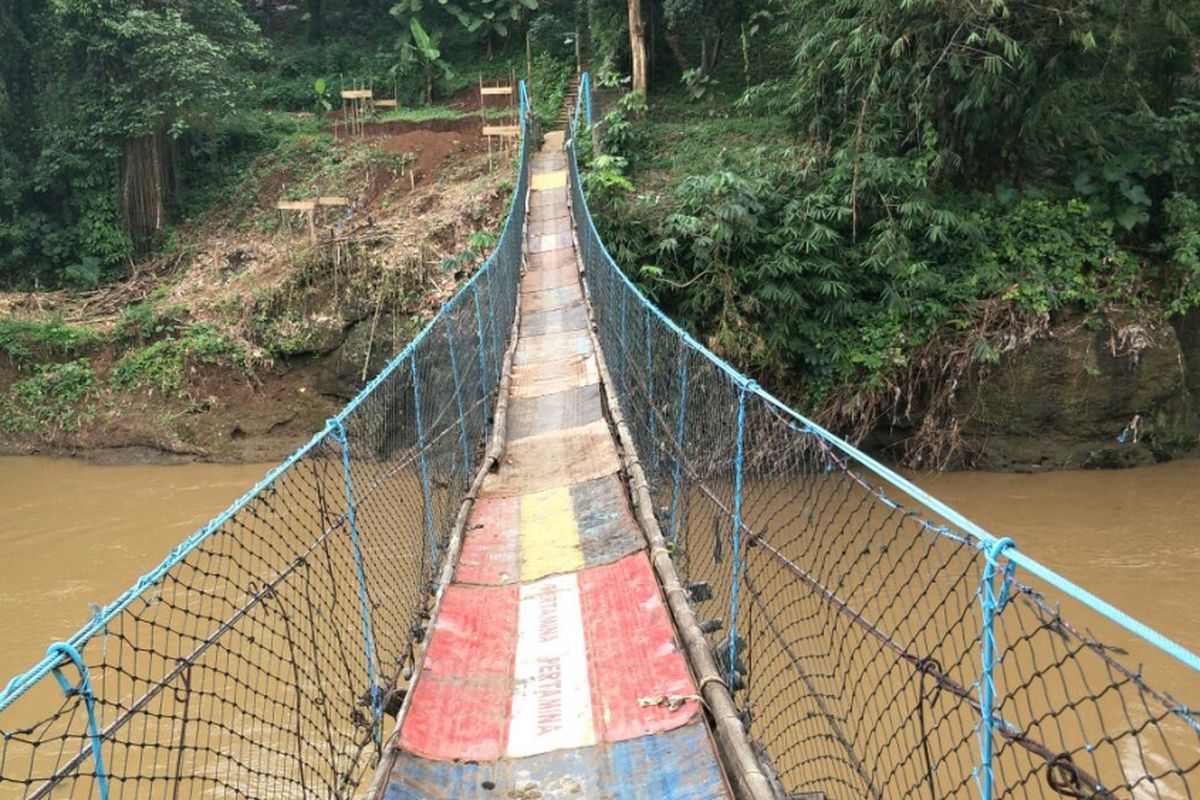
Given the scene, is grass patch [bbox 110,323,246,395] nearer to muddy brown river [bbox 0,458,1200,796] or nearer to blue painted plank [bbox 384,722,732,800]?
muddy brown river [bbox 0,458,1200,796]

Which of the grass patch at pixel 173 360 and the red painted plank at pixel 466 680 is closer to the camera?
the red painted plank at pixel 466 680

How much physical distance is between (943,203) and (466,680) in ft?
21.5

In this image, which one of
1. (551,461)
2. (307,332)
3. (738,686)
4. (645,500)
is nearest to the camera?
(738,686)

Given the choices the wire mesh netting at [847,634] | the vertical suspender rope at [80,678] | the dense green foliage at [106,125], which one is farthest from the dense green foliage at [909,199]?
the vertical suspender rope at [80,678]

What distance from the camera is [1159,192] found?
729cm

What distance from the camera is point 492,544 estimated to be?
3492 mm

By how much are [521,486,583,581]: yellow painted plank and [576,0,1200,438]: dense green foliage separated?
3.53 meters

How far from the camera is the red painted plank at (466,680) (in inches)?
90.0

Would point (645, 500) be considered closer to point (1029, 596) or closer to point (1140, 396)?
point (1029, 596)

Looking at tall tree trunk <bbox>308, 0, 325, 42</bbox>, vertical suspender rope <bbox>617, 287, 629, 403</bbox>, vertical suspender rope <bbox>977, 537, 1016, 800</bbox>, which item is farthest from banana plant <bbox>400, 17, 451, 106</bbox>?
vertical suspender rope <bbox>977, 537, 1016, 800</bbox>

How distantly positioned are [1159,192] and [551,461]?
21.1 ft

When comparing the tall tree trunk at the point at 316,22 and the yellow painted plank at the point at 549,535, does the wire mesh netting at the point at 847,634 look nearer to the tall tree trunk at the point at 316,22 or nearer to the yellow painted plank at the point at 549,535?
the yellow painted plank at the point at 549,535

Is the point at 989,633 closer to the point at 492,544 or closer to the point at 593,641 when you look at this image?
the point at 593,641

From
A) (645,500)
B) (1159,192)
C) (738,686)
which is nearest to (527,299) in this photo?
(645,500)
